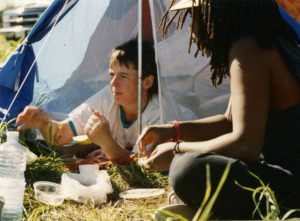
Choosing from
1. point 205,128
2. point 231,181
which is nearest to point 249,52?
point 231,181

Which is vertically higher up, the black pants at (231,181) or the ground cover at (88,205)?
the black pants at (231,181)

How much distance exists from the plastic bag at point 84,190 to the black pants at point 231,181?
59 cm

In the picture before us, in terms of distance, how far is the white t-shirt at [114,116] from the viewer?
2762 mm

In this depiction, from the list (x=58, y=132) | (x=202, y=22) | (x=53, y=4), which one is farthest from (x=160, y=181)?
(x=53, y=4)

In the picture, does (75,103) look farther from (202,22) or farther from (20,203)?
(202,22)

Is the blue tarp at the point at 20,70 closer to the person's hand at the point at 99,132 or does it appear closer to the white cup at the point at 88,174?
the person's hand at the point at 99,132

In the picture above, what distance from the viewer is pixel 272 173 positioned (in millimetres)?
1562

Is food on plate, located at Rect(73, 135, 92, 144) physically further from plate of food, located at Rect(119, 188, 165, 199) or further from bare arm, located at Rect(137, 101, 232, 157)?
Answer: bare arm, located at Rect(137, 101, 232, 157)

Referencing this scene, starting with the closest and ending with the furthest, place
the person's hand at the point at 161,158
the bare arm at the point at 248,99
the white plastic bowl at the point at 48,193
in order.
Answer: the bare arm at the point at 248,99
the person's hand at the point at 161,158
the white plastic bowl at the point at 48,193

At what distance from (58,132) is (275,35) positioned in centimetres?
163

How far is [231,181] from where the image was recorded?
5.01ft

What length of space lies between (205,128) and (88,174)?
2.09ft

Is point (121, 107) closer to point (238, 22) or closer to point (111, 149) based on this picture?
point (111, 149)

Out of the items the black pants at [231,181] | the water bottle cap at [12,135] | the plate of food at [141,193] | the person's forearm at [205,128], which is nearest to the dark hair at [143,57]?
the plate of food at [141,193]
